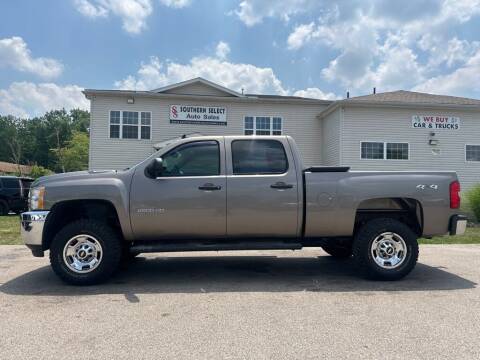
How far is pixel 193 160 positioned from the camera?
5.67 meters

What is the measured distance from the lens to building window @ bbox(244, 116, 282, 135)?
844 inches

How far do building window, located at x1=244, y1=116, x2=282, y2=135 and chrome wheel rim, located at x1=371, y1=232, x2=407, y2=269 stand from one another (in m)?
16.0

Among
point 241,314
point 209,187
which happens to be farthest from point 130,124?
point 241,314

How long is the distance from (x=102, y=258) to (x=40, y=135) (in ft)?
281

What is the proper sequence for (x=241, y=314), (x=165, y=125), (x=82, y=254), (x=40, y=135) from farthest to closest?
(x=40, y=135)
(x=165, y=125)
(x=82, y=254)
(x=241, y=314)

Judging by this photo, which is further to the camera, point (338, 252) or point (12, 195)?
point (12, 195)

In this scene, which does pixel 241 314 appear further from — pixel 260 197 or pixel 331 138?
pixel 331 138

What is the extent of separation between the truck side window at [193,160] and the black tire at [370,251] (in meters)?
2.21

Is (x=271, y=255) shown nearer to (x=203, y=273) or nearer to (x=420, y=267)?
(x=203, y=273)

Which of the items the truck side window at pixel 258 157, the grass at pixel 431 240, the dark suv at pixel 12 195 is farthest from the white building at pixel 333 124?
the truck side window at pixel 258 157

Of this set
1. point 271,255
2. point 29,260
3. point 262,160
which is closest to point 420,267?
point 271,255

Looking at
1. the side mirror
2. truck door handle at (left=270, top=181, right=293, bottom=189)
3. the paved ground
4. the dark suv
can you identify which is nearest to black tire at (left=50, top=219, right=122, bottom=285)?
the paved ground

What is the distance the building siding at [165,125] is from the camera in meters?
20.5

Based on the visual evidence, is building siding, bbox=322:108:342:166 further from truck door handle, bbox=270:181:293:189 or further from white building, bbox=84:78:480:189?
truck door handle, bbox=270:181:293:189
